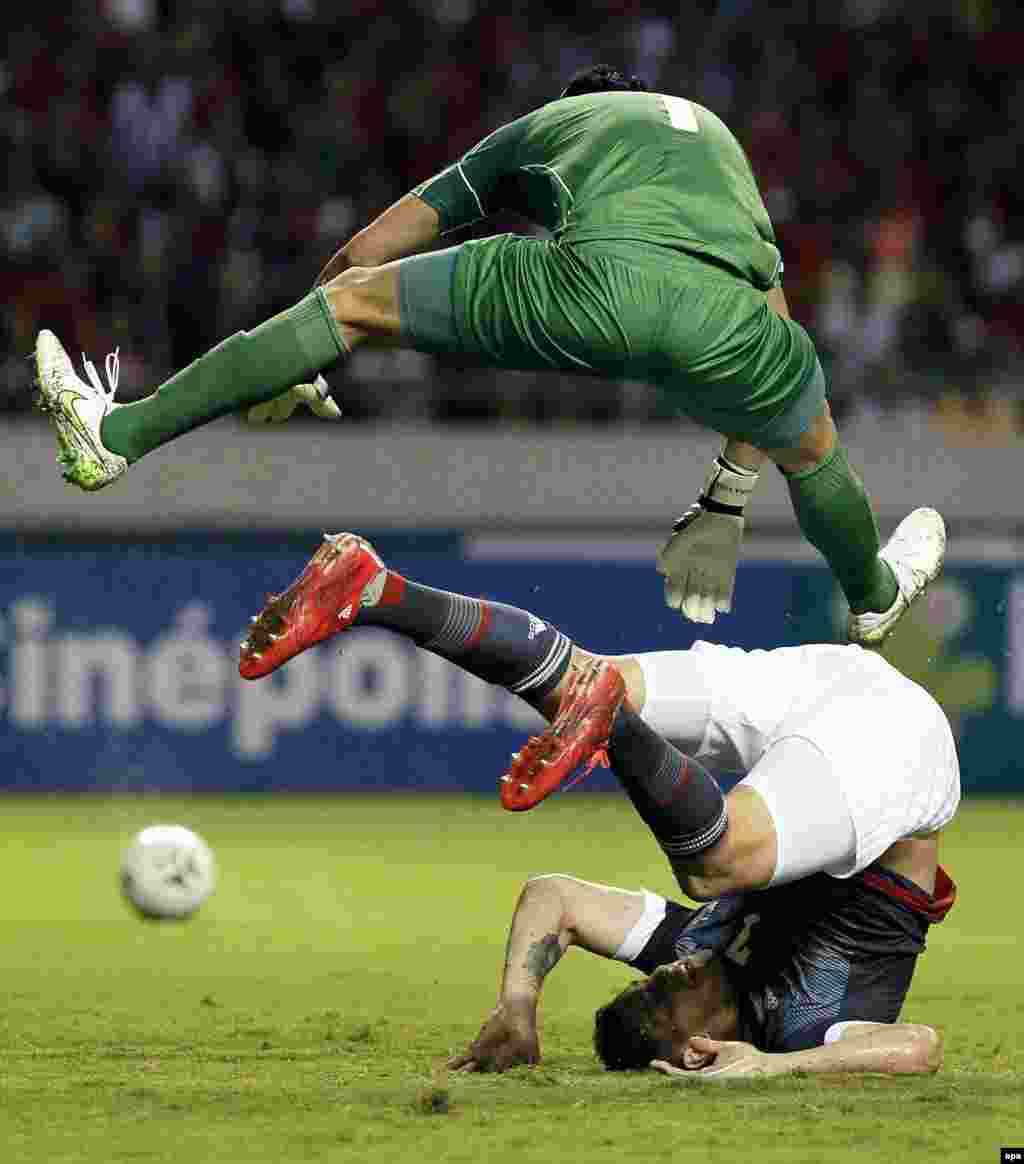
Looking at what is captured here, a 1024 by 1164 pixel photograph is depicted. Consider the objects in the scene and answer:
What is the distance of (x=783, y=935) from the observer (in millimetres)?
6340

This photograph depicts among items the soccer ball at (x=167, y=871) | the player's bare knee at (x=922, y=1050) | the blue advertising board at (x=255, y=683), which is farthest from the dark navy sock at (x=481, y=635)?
the blue advertising board at (x=255, y=683)

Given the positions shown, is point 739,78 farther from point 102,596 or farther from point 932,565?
point 932,565

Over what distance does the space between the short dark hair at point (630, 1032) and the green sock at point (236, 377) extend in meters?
1.85

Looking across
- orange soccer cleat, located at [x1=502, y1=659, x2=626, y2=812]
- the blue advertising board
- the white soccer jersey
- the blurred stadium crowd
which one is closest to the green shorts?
the white soccer jersey

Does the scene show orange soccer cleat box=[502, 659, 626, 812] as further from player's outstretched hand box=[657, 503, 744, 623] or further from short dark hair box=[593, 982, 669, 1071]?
player's outstretched hand box=[657, 503, 744, 623]

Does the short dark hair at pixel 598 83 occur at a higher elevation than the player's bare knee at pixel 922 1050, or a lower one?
higher

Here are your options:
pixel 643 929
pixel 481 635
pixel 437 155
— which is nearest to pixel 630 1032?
pixel 643 929

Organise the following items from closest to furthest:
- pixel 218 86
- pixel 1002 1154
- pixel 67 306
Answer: pixel 1002 1154 → pixel 67 306 → pixel 218 86

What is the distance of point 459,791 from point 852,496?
9.93 m

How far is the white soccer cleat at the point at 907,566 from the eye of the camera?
7.70 meters

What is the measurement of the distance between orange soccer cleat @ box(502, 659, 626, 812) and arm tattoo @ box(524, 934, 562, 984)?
68cm

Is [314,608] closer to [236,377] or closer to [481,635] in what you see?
[481,635]

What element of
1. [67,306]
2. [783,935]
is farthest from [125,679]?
[783,935]

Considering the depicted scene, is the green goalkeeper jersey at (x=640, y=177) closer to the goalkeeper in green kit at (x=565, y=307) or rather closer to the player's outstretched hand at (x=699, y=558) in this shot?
the goalkeeper in green kit at (x=565, y=307)
